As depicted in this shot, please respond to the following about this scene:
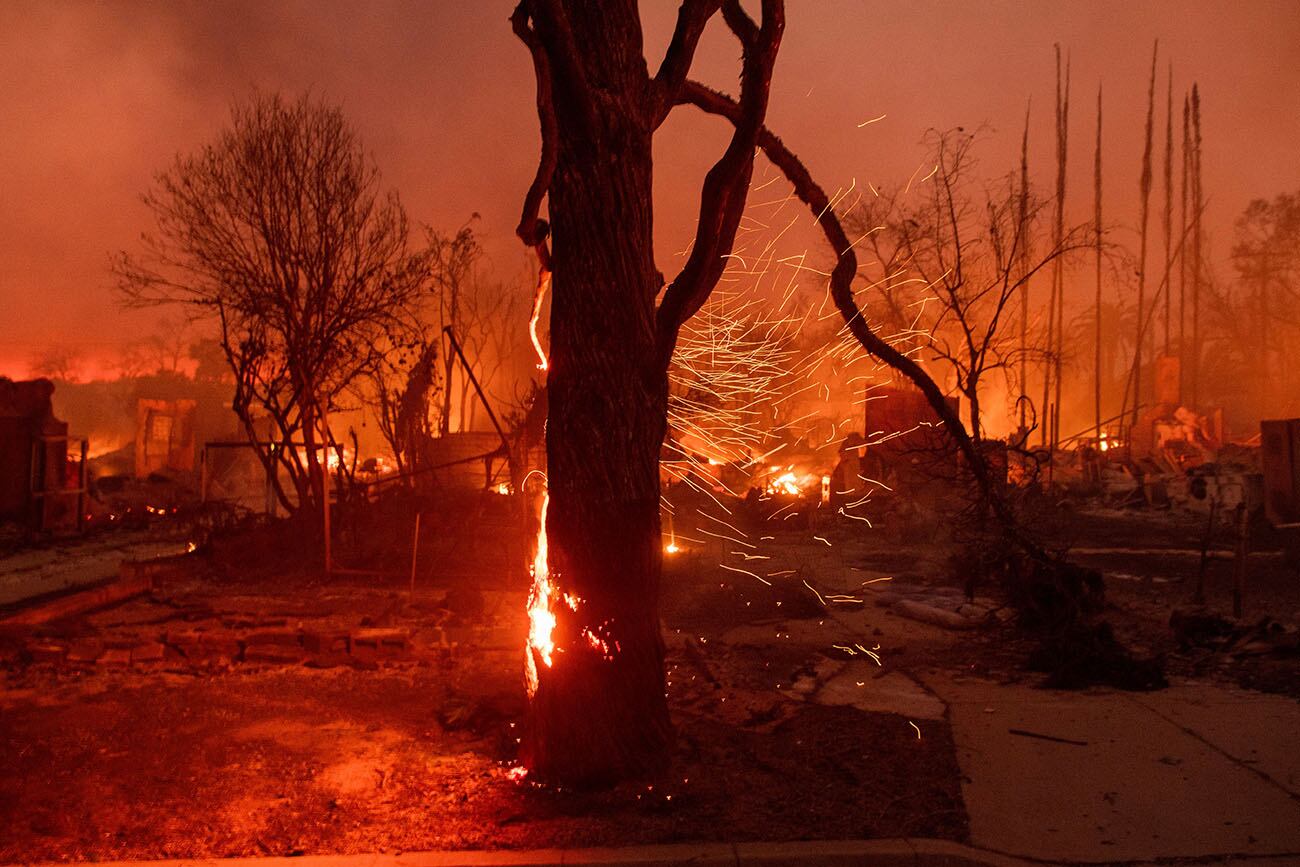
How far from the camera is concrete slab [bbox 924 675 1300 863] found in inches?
163

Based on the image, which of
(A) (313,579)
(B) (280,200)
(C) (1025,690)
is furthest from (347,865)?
(B) (280,200)

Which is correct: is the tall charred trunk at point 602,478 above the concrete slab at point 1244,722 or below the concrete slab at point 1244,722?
above

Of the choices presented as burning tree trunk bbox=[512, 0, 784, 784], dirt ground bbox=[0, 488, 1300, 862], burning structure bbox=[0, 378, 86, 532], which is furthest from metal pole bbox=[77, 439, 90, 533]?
burning tree trunk bbox=[512, 0, 784, 784]

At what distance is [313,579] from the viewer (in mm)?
12320

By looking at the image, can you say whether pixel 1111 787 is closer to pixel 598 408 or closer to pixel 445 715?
pixel 598 408

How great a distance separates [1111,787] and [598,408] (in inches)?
135

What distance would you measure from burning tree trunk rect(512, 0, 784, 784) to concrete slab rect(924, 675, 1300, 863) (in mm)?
1840

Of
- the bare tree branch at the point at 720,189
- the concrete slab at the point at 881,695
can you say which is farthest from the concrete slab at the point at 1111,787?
the bare tree branch at the point at 720,189

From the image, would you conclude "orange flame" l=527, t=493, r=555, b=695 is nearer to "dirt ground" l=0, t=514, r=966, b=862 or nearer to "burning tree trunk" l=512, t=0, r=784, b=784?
"burning tree trunk" l=512, t=0, r=784, b=784

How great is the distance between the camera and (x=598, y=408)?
4.76 metres

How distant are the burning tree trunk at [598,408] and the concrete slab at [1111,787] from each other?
1.84m

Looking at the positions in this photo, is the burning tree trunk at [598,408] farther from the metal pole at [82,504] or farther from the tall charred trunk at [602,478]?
the metal pole at [82,504]

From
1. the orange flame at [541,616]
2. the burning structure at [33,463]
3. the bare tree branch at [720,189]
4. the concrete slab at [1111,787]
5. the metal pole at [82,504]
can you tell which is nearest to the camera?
the concrete slab at [1111,787]

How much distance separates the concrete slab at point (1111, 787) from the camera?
4.15 m
